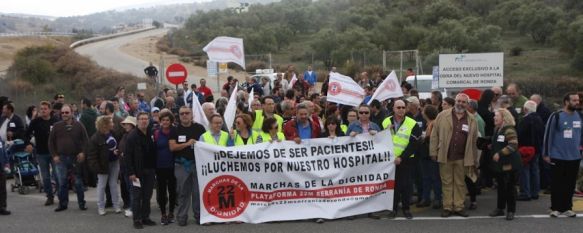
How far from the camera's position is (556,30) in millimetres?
46344

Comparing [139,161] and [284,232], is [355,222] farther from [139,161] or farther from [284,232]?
[139,161]

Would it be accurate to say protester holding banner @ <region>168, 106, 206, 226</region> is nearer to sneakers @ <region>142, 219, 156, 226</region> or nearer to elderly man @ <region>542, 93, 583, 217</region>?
sneakers @ <region>142, 219, 156, 226</region>

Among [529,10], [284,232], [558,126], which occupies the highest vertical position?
[529,10]

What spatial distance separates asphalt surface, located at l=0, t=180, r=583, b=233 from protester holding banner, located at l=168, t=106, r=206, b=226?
33 centimetres

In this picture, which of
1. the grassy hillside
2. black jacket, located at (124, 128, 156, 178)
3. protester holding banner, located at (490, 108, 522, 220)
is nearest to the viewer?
black jacket, located at (124, 128, 156, 178)

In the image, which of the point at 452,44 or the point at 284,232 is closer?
the point at 284,232

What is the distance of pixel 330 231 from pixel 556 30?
4359cm

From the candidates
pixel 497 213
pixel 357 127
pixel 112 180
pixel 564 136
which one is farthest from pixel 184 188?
pixel 564 136

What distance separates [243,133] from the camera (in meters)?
8.91

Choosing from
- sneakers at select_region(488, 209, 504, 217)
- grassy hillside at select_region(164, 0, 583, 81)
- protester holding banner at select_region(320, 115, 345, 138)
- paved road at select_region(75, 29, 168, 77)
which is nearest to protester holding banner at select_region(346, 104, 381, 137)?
protester holding banner at select_region(320, 115, 345, 138)

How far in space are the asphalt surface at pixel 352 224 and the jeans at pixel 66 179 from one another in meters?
0.26

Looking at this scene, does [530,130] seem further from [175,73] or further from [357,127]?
[175,73]

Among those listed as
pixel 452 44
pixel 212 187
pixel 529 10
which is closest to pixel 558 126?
pixel 212 187

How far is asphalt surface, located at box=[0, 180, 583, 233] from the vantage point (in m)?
8.24
